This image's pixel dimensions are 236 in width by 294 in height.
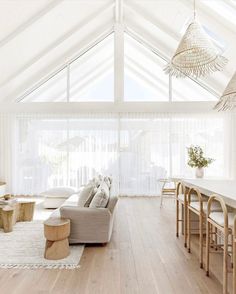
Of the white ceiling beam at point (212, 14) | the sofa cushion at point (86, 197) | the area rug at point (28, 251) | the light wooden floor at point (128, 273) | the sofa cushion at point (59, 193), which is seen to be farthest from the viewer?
the sofa cushion at point (59, 193)

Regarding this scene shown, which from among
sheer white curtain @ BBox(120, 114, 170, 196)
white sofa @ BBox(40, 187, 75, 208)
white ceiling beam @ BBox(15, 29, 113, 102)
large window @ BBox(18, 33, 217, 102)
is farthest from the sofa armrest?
white ceiling beam @ BBox(15, 29, 113, 102)

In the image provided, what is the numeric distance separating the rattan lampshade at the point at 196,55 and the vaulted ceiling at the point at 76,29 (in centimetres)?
185

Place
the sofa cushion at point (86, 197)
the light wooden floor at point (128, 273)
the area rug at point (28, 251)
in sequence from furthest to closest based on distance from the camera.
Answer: the sofa cushion at point (86, 197), the area rug at point (28, 251), the light wooden floor at point (128, 273)

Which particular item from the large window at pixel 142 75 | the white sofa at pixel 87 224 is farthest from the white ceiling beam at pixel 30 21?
the white sofa at pixel 87 224

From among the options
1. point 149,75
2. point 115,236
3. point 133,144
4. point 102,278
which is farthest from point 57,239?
point 149,75

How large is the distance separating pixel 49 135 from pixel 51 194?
7.03 ft

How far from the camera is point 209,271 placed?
290 cm

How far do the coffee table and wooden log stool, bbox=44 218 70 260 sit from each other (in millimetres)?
1264

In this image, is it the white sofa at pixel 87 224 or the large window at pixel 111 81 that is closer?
the white sofa at pixel 87 224

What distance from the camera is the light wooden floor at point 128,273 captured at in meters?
2.53

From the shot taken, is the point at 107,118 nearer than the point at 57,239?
No

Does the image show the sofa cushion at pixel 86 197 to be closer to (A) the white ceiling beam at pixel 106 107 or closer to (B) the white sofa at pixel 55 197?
(B) the white sofa at pixel 55 197

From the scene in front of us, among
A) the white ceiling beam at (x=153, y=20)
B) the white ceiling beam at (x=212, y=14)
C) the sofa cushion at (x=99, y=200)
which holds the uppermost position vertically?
the white ceiling beam at (x=153, y=20)

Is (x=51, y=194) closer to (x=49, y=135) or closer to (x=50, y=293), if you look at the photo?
(x=49, y=135)
